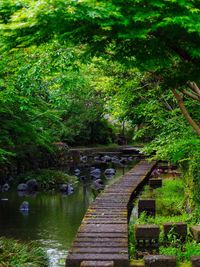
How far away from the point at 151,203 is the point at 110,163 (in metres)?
24.7

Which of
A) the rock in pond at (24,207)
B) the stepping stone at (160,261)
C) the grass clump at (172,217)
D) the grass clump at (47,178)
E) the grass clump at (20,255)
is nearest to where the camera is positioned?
the stepping stone at (160,261)

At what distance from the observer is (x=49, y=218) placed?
1592 cm

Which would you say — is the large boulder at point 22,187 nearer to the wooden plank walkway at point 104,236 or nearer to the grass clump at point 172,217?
the grass clump at point 172,217

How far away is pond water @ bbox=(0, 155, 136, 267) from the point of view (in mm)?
12413

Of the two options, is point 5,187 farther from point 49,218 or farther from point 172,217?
point 172,217

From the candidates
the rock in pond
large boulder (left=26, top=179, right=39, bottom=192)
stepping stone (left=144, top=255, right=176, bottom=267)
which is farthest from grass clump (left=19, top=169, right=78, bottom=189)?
stepping stone (left=144, top=255, right=176, bottom=267)

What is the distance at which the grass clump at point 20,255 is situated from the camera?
9.57m

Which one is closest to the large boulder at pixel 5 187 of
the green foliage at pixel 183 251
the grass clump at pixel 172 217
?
the grass clump at pixel 172 217

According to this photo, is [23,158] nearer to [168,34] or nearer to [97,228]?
[97,228]

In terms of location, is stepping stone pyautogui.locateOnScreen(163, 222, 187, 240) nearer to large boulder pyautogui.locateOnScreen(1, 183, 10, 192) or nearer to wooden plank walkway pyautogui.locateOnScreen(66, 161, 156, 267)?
wooden plank walkway pyautogui.locateOnScreen(66, 161, 156, 267)

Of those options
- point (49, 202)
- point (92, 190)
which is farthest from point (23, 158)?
point (49, 202)

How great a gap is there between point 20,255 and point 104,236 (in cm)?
228

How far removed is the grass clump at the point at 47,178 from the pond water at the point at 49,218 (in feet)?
5.31

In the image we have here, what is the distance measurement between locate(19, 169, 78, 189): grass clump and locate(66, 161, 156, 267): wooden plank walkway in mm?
9116
